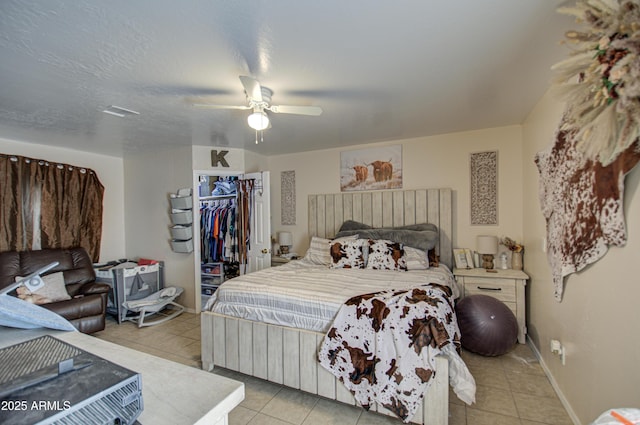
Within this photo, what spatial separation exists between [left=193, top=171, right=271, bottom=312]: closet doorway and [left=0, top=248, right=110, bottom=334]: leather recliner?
1.14 meters

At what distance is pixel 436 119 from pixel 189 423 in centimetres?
326

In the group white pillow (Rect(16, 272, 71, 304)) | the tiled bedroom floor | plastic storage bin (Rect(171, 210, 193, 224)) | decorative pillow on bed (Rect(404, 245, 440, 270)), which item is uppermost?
plastic storage bin (Rect(171, 210, 193, 224))

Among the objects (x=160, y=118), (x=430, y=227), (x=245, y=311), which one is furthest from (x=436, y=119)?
(x=160, y=118)

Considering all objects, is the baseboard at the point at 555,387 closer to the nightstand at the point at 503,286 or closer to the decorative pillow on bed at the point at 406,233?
the nightstand at the point at 503,286

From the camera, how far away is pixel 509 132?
336 centimetres

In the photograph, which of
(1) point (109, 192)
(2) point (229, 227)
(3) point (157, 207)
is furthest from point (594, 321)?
(1) point (109, 192)

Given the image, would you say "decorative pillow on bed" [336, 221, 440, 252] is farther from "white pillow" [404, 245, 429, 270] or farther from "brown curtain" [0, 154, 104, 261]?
"brown curtain" [0, 154, 104, 261]

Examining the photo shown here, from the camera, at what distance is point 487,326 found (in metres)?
2.63

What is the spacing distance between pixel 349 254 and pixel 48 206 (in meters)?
4.09

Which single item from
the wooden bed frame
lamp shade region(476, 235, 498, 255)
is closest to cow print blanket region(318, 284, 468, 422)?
the wooden bed frame

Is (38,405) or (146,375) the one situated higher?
(38,405)

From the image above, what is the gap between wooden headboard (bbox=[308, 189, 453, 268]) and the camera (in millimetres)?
3596

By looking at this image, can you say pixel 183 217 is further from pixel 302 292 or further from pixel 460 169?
pixel 460 169

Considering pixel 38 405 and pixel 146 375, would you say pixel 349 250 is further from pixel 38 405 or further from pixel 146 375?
pixel 38 405
